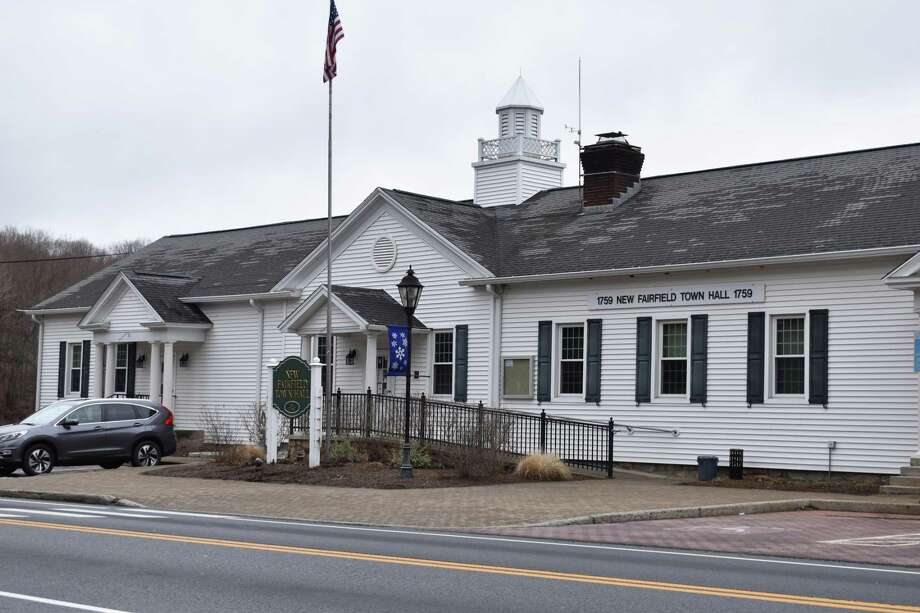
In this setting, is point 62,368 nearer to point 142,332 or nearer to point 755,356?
point 142,332

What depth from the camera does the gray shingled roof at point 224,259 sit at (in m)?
37.0

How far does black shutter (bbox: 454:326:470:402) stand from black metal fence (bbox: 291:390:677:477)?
2096 mm

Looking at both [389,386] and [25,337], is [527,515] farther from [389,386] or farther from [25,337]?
[25,337]

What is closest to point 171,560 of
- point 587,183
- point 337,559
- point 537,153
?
point 337,559

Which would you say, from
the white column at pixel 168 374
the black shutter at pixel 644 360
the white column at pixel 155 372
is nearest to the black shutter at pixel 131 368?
the white column at pixel 155 372

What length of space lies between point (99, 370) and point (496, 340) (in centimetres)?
1543

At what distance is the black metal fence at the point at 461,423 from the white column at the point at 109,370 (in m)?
11.7

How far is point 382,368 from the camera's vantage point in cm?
3192

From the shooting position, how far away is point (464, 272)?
30.2 metres

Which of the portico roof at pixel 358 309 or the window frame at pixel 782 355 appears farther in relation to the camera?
the portico roof at pixel 358 309

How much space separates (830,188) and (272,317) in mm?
15604

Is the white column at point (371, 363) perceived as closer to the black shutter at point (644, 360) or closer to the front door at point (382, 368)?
the front door at point (382, 368)

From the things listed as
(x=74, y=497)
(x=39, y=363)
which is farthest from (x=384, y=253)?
(x=39, y=363)

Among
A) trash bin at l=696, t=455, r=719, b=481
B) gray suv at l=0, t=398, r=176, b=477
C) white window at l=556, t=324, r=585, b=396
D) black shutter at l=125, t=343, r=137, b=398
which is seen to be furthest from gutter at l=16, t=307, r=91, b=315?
trash bin at l=696, t=455, r=719, b=481
